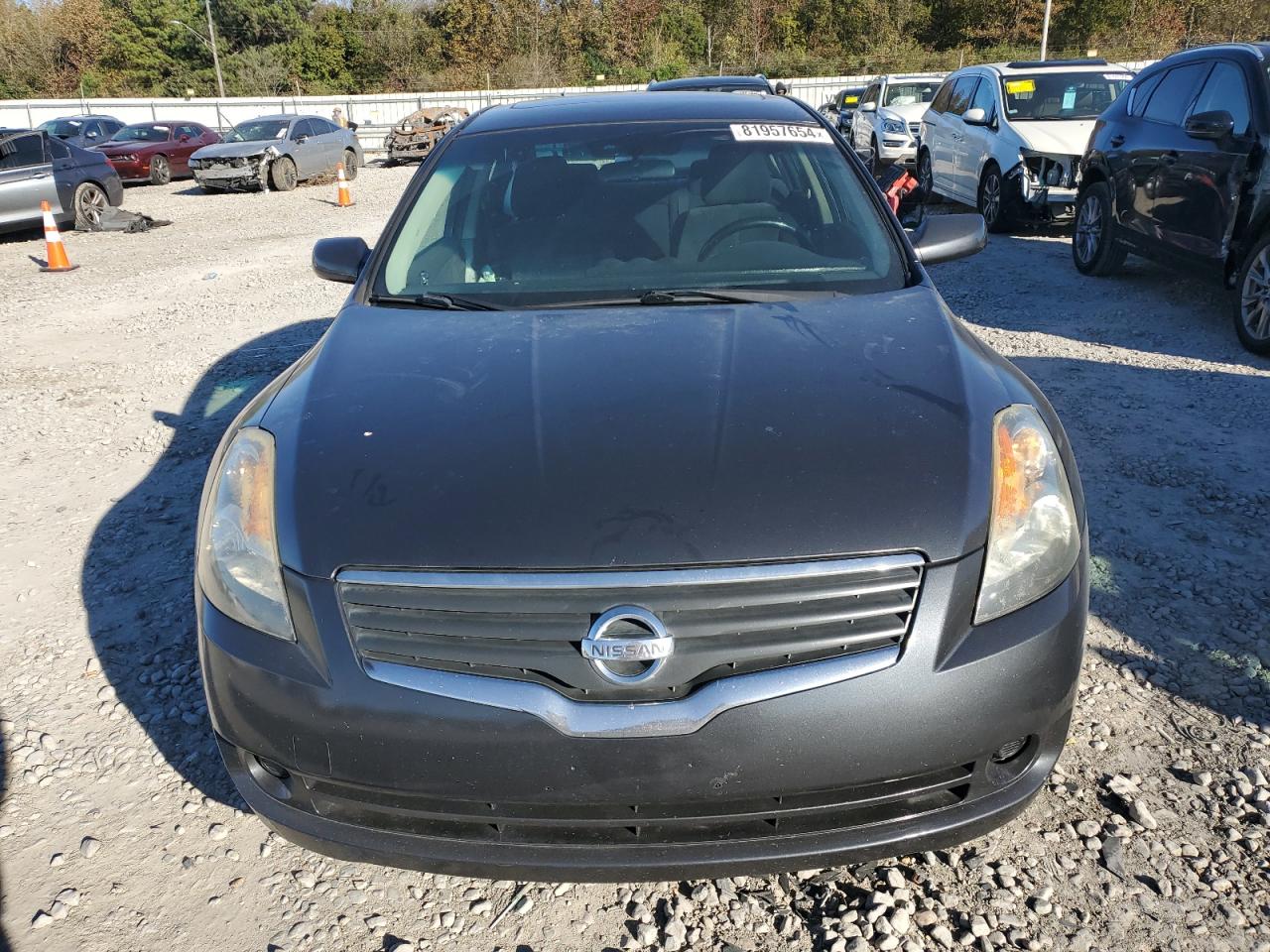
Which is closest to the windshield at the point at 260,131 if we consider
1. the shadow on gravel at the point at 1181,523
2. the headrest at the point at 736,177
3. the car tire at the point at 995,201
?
the car tire at the point at 995,201

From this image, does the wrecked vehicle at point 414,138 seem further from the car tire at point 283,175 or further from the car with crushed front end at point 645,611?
the car with crushed front end at point 645,611

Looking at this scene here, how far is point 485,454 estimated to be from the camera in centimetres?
212

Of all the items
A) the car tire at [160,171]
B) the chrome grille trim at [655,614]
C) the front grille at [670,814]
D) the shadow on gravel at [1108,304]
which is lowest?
the car tire at [160,171]

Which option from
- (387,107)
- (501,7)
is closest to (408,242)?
(387,107)

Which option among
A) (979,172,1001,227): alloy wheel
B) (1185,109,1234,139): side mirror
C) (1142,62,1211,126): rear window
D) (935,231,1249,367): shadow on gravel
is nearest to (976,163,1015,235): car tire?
(979,172,1001,227): alloy wheel

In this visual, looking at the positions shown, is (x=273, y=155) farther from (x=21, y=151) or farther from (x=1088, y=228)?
(x=1088, y=228)

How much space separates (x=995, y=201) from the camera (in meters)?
10.5

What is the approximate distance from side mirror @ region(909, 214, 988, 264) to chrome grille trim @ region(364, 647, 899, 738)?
6.16 ft

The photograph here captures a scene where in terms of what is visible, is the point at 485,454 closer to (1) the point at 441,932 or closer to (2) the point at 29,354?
(1) the point at 441,932

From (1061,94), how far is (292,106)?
3891cm

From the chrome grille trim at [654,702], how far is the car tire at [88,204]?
49.2 feet

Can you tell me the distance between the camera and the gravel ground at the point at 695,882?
7.11ft

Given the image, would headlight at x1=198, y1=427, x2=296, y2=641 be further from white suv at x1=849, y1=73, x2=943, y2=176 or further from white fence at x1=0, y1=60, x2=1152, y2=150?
white fence at x1=0, y1=60, x2=1152, y2=150

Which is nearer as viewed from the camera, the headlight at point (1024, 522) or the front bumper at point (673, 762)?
the front bumper at point (673, 762)
